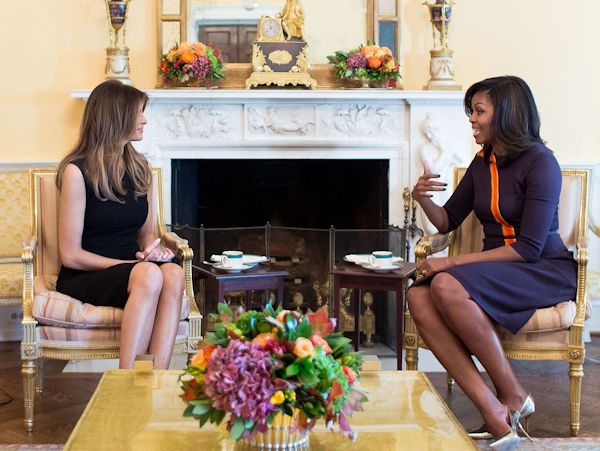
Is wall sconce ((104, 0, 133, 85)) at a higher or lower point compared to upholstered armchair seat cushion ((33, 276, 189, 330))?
higher

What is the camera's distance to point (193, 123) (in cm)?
502

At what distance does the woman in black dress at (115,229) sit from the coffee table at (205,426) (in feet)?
2.10

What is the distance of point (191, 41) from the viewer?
200 inches

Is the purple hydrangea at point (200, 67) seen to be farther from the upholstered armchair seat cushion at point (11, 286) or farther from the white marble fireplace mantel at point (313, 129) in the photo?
the upholstered armchair seat cushion at point (11, 286)

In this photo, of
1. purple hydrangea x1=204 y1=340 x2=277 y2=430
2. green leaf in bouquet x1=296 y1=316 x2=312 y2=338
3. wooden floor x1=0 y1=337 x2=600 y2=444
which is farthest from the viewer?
wooden floor x1=0 y1=337 x2=600 y2=444

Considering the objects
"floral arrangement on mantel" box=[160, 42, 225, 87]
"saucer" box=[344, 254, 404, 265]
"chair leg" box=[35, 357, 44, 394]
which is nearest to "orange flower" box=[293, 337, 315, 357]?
"saucer" box=[344, 254, 404, 265]

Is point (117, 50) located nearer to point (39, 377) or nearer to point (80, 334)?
point (39, 377)

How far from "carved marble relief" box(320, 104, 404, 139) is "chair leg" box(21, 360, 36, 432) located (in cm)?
222

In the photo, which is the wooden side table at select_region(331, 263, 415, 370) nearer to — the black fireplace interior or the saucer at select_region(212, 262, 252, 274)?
the saucer at select_region(212, 262, 252, 274)

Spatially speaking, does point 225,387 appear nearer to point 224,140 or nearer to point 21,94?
point 224,140

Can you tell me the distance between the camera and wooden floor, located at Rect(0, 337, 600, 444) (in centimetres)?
350

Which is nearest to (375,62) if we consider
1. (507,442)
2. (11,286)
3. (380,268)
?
(380,268)

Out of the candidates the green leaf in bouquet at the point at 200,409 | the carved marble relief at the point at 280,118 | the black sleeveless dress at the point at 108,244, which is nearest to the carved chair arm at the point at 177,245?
the black sleeveless dress at the point at 108,244

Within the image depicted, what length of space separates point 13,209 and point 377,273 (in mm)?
2073
